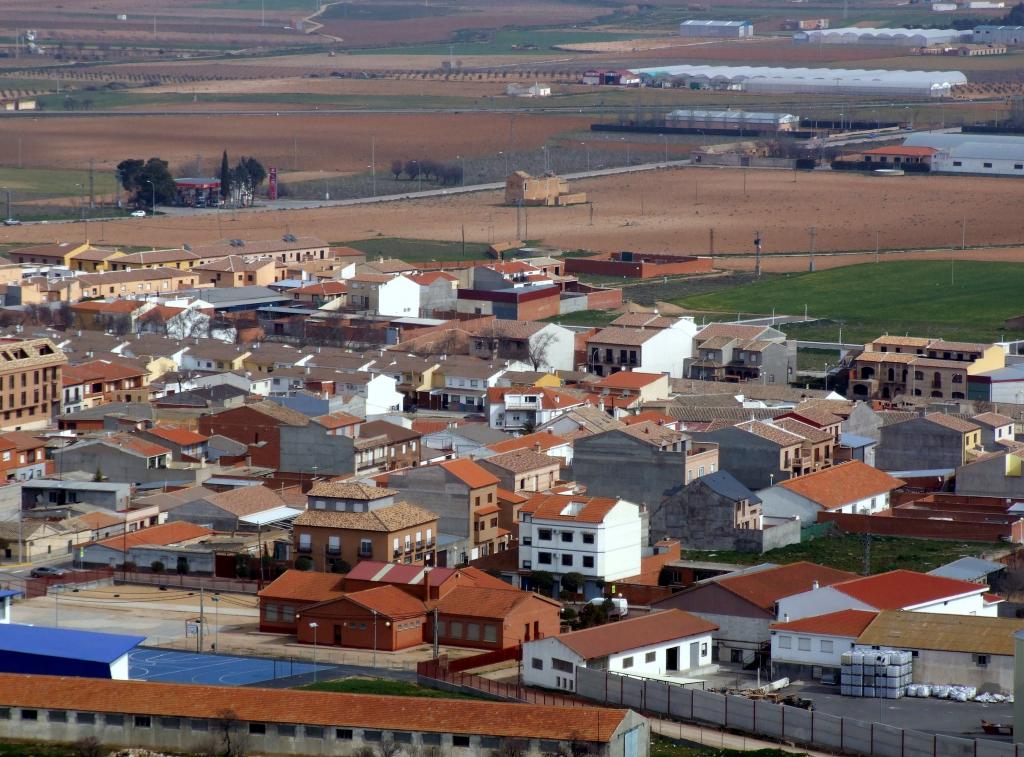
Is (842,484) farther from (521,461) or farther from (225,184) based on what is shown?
(225,184)

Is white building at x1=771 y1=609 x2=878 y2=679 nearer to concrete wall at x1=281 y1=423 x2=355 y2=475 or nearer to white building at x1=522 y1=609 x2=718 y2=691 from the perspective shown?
white building at x1=522 y1=609 x2=718 y2=691

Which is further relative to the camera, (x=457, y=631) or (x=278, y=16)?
(x=278, y=16)

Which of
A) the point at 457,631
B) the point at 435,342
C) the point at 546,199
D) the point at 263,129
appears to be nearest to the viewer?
the point at 457,631

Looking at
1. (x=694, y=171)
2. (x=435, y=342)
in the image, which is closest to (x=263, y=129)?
(x=694, y=171)

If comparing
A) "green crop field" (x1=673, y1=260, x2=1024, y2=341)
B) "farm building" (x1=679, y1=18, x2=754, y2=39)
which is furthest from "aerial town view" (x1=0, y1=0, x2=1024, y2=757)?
"farm building" (x1=679, y1=18, x2=754, y2=39)

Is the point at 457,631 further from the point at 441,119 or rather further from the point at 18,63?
the point at 18,63

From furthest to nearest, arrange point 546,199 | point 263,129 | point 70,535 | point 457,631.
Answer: point 263,129
point 546,199
point 70,535
point 457,631
